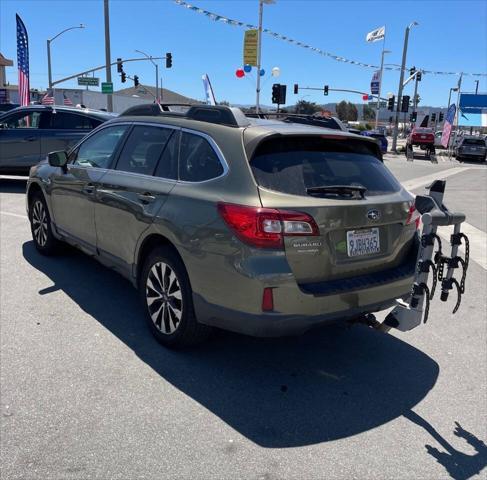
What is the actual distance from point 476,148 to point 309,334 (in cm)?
3341

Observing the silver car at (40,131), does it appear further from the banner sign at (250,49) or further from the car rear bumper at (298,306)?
the banner sign at (250,49)

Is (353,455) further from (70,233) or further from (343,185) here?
(70,233)

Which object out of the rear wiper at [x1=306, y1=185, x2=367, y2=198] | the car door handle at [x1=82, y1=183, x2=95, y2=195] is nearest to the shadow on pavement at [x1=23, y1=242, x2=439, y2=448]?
the car door handle at [x1=82, y1=183, x2=95, y2=195]

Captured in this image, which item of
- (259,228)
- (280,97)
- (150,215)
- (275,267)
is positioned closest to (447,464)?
(275,267)

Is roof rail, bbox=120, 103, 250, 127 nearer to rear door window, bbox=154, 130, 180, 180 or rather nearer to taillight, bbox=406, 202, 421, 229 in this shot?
rear door window, bbox=154, 130, 180, 180

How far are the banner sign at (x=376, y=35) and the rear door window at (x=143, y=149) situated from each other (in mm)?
40644

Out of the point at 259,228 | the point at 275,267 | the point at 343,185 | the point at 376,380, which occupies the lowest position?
the point at 376,380

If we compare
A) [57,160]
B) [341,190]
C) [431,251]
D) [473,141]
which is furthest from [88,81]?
[431,251]

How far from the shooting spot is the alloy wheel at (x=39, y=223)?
19.5ft

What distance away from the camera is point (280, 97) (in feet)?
98.8

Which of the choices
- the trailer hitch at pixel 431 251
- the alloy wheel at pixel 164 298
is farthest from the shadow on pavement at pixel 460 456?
the alloy wheel at pixel 164 298

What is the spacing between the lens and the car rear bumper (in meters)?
3.04

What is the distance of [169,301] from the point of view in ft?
12.2

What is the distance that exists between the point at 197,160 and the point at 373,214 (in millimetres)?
1287
